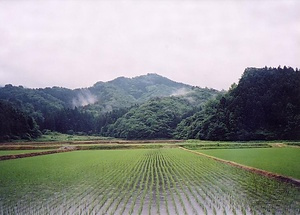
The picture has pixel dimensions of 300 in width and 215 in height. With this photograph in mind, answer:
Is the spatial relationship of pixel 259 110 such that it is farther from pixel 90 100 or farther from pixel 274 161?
pixel 90 100

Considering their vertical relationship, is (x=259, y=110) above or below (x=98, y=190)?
above

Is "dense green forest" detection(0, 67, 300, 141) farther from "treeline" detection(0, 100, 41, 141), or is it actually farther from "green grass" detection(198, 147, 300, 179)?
"green grass" detection(198, 147, 300, 179)

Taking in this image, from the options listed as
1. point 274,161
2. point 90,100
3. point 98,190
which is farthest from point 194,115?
point 90,100

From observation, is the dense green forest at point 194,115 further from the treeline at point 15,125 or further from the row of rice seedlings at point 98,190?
the row of rice seedlings at point 98,190

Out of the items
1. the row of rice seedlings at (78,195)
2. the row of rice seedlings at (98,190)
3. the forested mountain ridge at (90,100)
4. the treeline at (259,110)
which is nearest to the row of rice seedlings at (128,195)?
the row of rice seedlings at (98,190)

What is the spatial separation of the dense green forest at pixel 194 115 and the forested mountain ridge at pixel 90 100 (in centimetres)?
31

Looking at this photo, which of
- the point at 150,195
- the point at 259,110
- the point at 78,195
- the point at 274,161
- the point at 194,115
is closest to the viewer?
the point at 150,195

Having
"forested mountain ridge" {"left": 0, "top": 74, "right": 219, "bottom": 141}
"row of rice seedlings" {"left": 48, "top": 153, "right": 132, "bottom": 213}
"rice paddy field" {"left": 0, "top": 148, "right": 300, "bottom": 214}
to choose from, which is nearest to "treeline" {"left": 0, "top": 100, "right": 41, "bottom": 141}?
"forested mountain ridge" {"left": 0, "top": 74, "right": 219, "bottom": 141}

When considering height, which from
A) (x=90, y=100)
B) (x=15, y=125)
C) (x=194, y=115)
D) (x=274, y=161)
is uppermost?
(x=90, y=100)

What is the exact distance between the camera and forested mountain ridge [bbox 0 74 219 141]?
3211 inches

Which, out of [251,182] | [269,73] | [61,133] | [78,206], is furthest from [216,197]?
[61,133]

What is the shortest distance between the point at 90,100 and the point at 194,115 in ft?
247

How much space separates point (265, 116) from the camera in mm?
54219

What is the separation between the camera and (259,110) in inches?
2147
